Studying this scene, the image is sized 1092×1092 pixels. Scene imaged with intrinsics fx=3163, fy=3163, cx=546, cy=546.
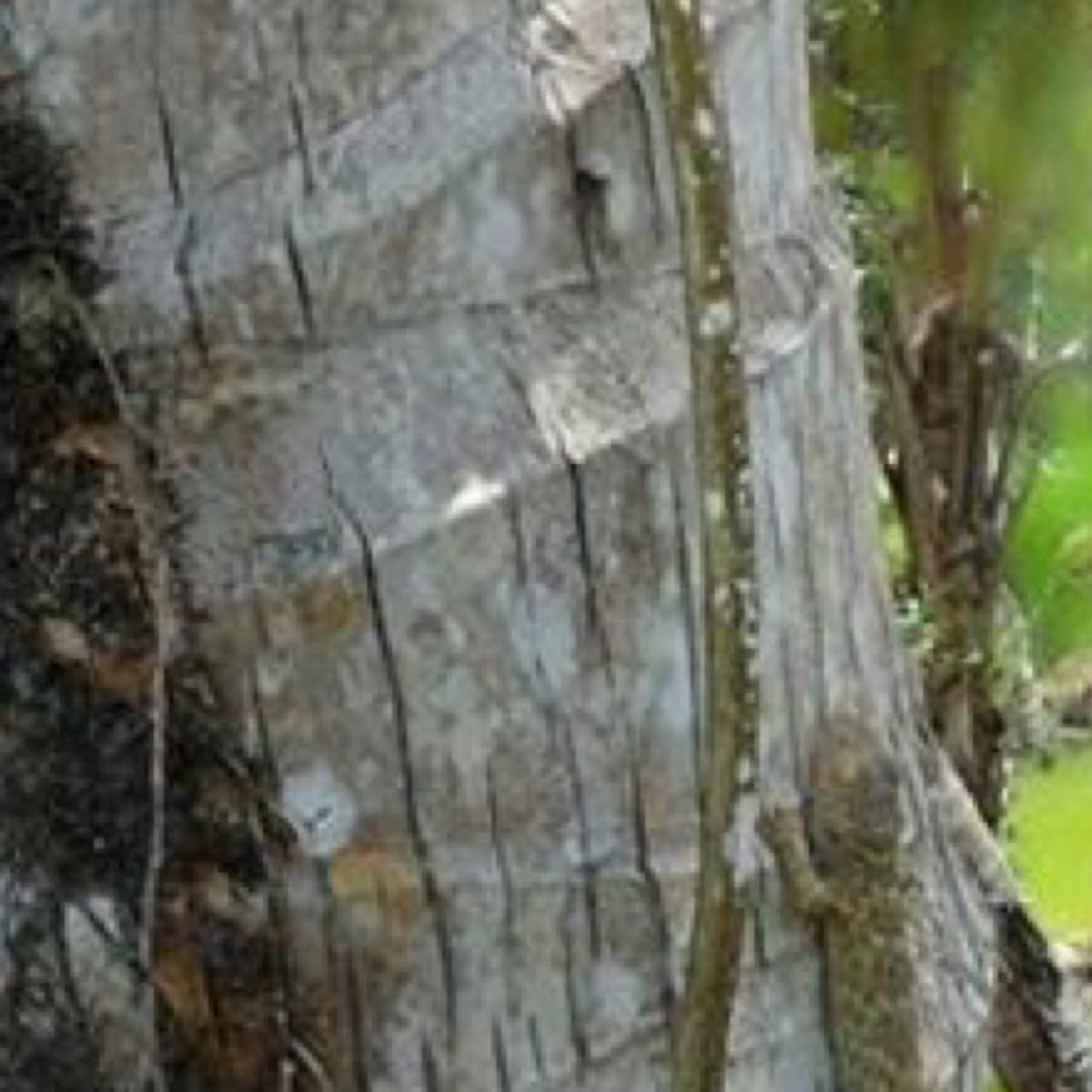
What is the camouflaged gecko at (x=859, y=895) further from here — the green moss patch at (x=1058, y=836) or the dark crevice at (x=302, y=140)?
the green moss patch at (x=1058, y=836)

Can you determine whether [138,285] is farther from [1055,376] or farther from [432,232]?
[1055,376]

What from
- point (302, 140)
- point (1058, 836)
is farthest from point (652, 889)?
point (1058, 836)

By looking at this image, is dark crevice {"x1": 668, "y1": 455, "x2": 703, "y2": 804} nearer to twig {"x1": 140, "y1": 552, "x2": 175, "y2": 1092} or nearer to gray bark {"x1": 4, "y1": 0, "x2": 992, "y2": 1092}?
gray bark {"x1": 4, "y1": 0, "x2": 992, "y2": 1092}

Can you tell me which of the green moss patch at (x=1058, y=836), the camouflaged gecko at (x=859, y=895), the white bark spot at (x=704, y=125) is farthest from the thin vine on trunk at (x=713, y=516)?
the green moss patch at (x=1058, y=836)

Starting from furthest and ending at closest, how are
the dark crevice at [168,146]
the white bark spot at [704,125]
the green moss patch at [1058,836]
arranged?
the green moss patch at [1058,836]
the dark crevice at [168,146]
the white bark spot at [704,125]

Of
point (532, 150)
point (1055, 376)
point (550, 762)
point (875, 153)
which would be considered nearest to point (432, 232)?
point (532, 150)

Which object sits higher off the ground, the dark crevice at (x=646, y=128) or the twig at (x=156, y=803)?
the dark crevice at (x=646, y=128)

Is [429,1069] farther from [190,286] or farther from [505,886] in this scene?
[190,286]
